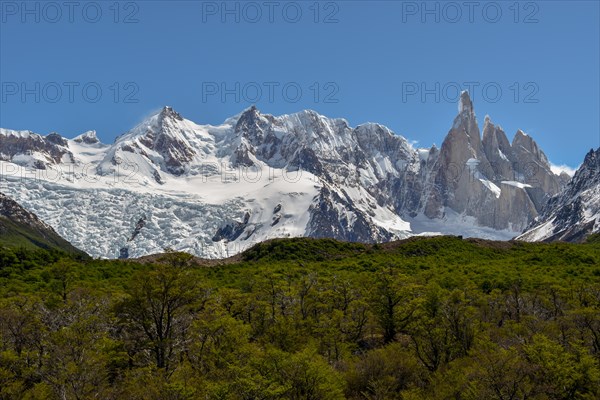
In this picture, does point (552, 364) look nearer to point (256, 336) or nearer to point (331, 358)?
point (331, 358)

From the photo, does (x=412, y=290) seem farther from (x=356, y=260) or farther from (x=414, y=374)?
(x=356, y=260)

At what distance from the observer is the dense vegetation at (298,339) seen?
36.9 meters

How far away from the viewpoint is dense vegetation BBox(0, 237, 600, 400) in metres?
36.9

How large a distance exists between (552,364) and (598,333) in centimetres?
1073

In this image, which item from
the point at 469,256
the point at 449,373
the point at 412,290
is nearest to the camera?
the point at 449,373

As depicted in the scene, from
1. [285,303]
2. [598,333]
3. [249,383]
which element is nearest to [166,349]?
[249,383]

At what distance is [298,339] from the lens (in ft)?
156

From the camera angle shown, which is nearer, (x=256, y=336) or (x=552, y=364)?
(x=552, y=364)

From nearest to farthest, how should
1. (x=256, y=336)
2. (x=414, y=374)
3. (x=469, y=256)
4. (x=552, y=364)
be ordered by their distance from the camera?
(x=552, y=364), (x=414, y=374), (x=256, y=336), (x=469, y=256)

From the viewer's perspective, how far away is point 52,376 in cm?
3819

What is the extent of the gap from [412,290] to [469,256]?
5066 centimetres

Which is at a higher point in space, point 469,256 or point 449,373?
point 469,256

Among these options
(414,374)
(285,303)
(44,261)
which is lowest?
(414,374)

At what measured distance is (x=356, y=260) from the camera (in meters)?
96.6
